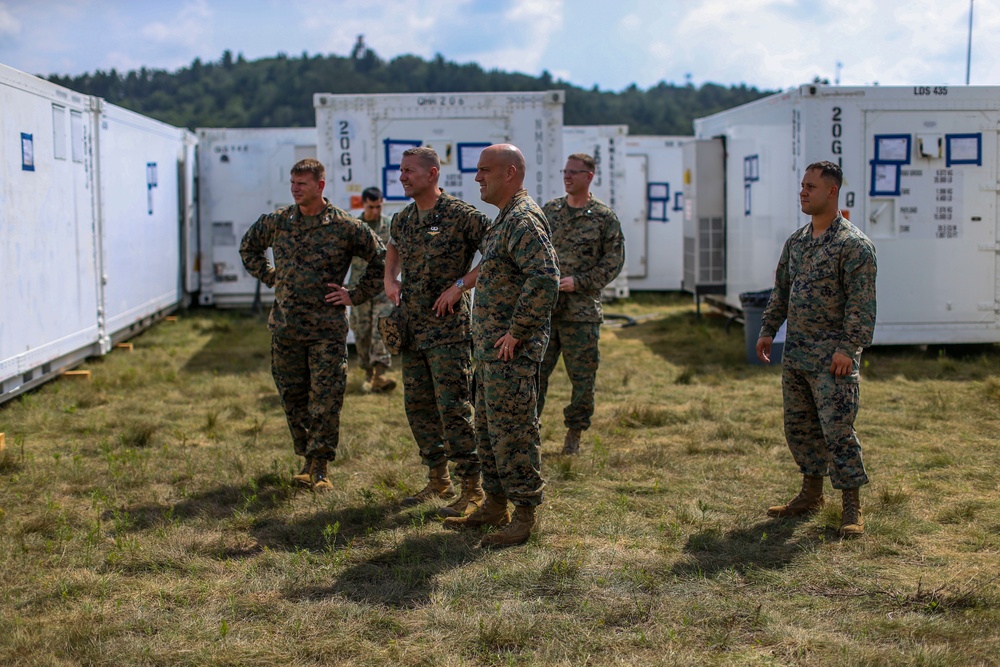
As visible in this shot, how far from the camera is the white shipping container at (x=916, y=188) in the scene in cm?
984

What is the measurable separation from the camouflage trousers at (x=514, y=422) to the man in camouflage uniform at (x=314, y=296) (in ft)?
4.23

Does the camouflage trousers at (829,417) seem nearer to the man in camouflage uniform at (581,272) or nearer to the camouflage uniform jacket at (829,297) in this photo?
the camouflage uniform jacket at (829,297)

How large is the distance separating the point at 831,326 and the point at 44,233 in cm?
685

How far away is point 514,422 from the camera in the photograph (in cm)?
467

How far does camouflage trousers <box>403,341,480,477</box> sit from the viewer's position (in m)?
5.15

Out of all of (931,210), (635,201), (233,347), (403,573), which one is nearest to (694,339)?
(931,210)

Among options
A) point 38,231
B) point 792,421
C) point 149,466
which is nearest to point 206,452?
point 149,466

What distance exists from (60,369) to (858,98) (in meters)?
8.38

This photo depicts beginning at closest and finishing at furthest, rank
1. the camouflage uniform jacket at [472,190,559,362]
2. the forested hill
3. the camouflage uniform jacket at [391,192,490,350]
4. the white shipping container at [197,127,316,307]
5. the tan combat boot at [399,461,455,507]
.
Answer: the camouflage uniform jacket at [472,190,559,362] → the camouflage uniform jacket at [391,192,490,350] → the tan combat boot at [399,461,455,507] → the white shipping container at [197,127,316,307] → the forested hill

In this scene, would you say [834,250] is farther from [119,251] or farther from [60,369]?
[119,251]

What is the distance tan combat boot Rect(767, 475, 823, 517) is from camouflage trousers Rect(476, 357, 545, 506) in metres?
1.39

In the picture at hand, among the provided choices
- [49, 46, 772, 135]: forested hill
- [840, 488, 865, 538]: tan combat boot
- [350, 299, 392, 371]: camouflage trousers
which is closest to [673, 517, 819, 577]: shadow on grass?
[840, 488, 865, 538]: tan combat boot

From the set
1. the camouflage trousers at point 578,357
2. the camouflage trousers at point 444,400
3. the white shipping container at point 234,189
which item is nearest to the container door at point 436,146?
the camouflage trousers at point 578,357

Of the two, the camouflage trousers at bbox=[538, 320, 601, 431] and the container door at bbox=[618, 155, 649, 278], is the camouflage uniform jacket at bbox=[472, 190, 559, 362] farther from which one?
the container door at bbox=[618, 155, 649, 278]
